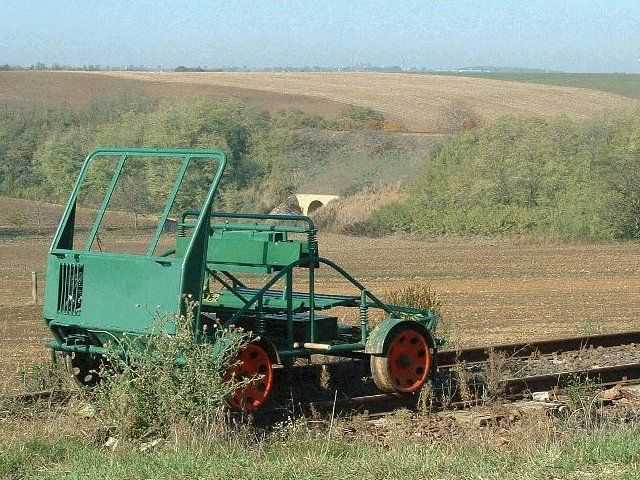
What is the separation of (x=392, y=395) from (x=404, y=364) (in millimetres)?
333

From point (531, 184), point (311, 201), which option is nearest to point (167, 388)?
point (531, 184)

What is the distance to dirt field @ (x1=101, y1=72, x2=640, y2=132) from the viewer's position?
8919 cm

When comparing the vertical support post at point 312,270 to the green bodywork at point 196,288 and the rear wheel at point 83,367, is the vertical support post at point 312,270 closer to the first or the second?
the green bodywork at point 196,288

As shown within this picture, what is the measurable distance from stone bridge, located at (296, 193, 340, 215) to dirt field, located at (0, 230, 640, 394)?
26.9 feet

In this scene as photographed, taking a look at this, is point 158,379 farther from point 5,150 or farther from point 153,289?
point 5,150

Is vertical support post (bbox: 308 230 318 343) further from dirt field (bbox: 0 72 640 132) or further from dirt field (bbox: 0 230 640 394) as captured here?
dirt field (bbox: 0 72 640 132)

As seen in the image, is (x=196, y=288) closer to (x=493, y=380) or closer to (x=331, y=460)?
(x=331, y=460)

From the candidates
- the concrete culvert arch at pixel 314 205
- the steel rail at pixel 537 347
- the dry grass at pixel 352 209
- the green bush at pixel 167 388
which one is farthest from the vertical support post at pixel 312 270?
the concrete culvert arch at pixel 314 205

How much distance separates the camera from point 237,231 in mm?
11891

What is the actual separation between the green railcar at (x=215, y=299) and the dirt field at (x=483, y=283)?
2.64 meters

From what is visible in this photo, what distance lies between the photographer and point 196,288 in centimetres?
995

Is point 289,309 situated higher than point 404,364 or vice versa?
point 289,309

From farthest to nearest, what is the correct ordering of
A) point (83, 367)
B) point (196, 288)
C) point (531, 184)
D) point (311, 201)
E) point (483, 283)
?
point (311, 201) < point (531, 184) < point (483, 283) < point (83, 367) < point (196, 288)

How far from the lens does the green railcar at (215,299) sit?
10.1m
